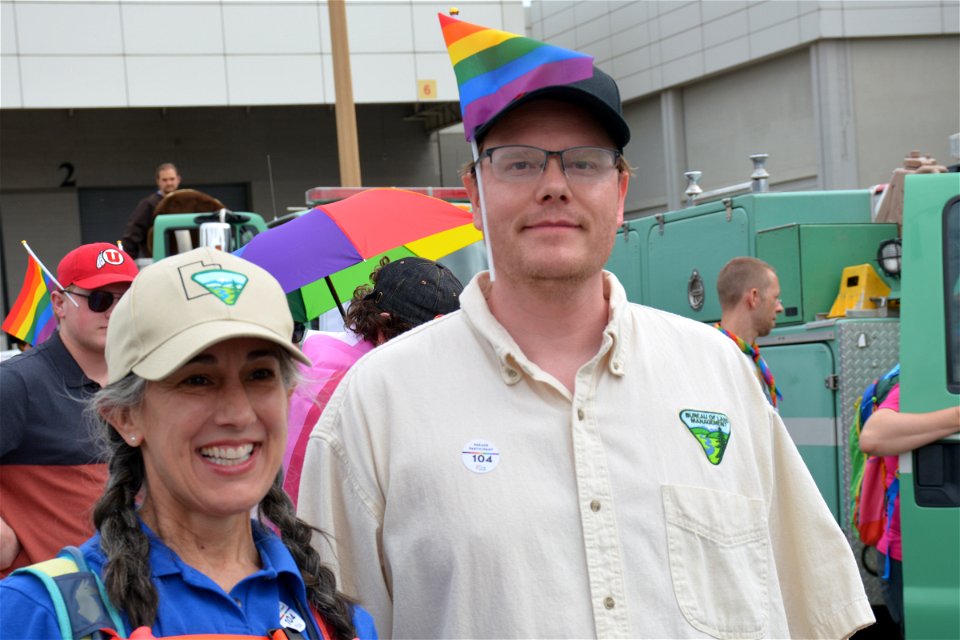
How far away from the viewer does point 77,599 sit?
6.37 feet

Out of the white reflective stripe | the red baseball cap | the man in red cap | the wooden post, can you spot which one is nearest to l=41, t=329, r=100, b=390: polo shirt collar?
the man in red cap

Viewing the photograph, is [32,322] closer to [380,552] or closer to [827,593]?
[380,552]

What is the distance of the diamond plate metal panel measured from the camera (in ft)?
21.2

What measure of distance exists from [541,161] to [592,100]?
17 cm

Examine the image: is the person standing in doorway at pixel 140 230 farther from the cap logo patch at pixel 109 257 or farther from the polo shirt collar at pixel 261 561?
the polo shirt collar at pixel 261 561

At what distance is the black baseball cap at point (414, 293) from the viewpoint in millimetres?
4504

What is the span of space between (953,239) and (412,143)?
23.9 meters

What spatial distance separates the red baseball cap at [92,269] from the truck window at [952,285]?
3.39 meters

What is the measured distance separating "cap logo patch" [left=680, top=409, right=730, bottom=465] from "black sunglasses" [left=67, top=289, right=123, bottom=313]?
3163mm

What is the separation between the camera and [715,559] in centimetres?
248

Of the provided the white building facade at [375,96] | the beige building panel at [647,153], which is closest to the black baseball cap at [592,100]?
the white building facade at [375,96]

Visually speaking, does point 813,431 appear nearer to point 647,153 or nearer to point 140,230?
point 140,230

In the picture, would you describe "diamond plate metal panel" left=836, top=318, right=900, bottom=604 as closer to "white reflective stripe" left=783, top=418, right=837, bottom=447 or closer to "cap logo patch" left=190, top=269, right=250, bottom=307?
"white reflective stripe" left=783, top=418, right=837, bottom=447

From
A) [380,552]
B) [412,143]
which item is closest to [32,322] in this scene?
[380,552]
